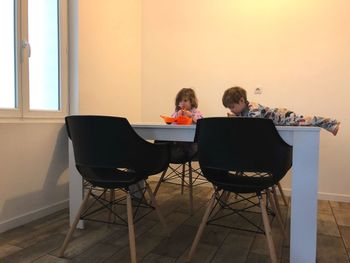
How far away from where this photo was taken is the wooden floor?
5.15 feet

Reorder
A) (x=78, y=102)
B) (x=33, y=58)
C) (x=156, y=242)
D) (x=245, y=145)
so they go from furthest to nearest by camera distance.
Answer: (x=78, y=102) → (x=33, y=58) → (x=156, y=242) → (x=245, y=145)

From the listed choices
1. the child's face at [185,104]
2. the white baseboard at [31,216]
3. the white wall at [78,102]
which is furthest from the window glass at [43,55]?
the child's face at [185,104]

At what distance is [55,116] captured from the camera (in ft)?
7.83

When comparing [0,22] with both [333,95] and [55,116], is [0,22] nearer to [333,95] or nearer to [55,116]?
[55,116]

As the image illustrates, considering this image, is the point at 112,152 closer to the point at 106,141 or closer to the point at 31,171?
the point at 106,141

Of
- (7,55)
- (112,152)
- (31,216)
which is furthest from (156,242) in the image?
(7,55)

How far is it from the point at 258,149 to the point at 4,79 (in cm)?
176

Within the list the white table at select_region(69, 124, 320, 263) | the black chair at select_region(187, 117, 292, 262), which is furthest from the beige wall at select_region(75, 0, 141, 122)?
the white table at select_region(69, 124, 320, 263)

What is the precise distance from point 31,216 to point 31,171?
1.08 feet

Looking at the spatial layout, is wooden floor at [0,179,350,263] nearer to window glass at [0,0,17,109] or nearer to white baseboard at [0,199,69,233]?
white baseboard at [0,199,69,233]

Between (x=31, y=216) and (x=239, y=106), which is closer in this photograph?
(x=239, y=106)

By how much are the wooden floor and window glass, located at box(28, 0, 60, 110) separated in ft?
3.11

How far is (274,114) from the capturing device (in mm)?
1815

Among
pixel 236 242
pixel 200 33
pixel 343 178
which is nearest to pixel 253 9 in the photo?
pixel 200 33
